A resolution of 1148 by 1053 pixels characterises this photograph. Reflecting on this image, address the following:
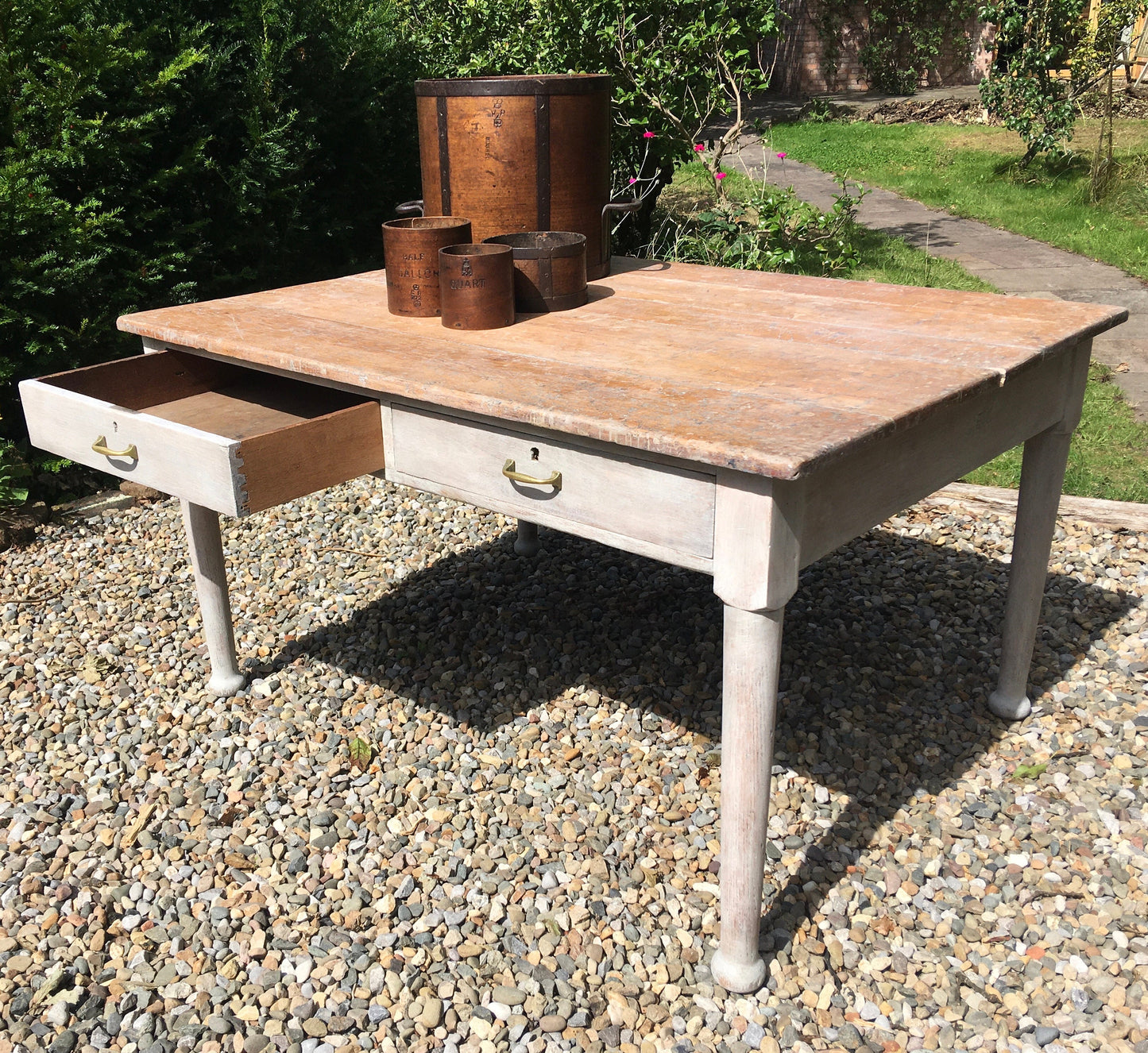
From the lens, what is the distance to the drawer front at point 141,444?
1951 mm

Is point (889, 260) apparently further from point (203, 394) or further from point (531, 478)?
point (531, 478)

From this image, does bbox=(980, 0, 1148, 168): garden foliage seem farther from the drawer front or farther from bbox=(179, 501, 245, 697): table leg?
the drawer front

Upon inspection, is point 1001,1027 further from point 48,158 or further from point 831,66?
point 831,66

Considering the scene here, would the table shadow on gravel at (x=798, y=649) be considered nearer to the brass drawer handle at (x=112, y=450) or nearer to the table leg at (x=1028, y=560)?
the table leg at (x=1028, y=560)

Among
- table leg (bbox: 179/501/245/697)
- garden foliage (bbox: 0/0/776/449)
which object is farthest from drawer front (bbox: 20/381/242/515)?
garden foliage (bbox: 0/0/776/449)

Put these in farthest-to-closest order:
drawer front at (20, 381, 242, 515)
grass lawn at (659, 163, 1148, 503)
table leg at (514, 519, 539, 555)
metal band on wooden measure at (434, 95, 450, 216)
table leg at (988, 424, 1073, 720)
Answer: grass lawn at (659, 163, 1148, 503), table leg at (514, 519, 539, 555), metal band on wooden measure at (434, 95, 450, 216), table leg at (988, 424, 1073, 720), drawer front at (20, 381, 242, 515)

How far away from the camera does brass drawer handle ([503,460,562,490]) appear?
1795 mm

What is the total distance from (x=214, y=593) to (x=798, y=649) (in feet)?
5.23

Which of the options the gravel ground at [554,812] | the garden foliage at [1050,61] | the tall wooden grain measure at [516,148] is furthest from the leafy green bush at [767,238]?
the garden foliage at [1050,61]

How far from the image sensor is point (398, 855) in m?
2.34

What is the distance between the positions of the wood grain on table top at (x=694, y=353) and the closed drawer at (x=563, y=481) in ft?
0.24

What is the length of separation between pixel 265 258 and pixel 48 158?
3.28 ft

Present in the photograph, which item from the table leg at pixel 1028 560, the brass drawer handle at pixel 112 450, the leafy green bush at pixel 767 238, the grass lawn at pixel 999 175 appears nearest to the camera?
the brass drawer handle at pixel 112 450

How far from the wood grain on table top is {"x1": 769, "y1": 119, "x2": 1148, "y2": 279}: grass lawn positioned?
4.87 metres
